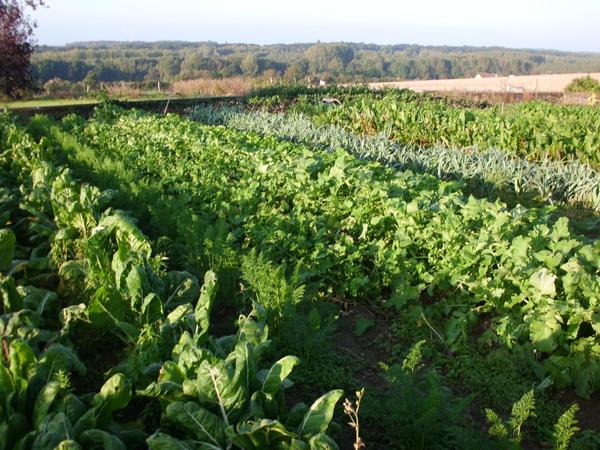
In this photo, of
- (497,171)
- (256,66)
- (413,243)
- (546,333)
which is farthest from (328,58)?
(546,333)

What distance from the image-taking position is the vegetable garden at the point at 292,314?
2.61 meters

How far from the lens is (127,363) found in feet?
9.96

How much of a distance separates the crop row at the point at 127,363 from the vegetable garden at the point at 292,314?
11mm

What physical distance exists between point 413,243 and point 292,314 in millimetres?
1400

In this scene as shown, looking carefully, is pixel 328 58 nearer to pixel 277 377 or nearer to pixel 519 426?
pixel 277 377

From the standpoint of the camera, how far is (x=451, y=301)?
4223 mm

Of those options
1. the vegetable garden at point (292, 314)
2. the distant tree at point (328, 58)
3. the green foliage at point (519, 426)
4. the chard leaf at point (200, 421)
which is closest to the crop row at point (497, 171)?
the vegetable garden at point (292, 314)

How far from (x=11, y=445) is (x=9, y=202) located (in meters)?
4.05

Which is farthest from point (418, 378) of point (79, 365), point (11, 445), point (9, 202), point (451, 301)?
point (9, 202)

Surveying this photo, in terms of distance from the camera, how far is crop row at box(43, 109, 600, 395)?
3576 mm

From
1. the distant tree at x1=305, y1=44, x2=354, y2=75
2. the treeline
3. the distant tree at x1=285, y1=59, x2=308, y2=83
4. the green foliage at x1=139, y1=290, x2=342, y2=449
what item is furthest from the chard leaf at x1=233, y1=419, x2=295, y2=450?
the distant tree at x1=305, y1=44, x2=354, y2=75

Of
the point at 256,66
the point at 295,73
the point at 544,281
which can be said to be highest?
the point at 256,66

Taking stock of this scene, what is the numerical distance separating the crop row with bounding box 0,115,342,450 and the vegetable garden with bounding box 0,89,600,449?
0.01 metres

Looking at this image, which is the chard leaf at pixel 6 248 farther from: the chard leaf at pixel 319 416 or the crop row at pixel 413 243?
the chard leaf at pixel 319 416
